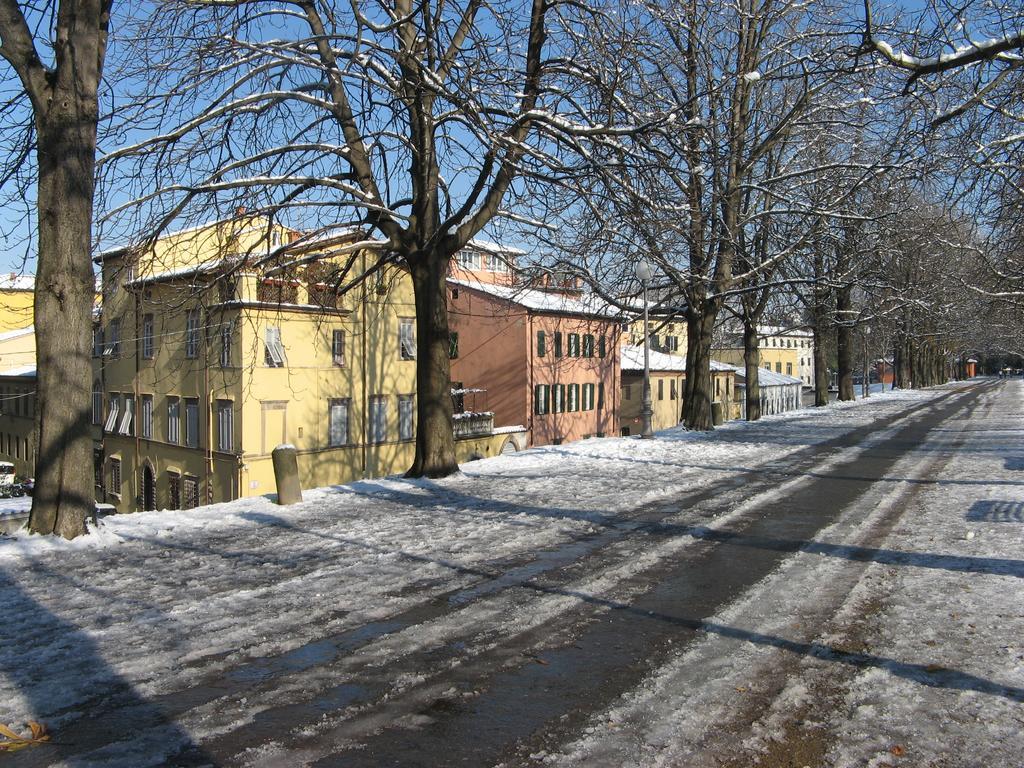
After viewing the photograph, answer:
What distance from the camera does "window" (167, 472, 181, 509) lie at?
35375mm

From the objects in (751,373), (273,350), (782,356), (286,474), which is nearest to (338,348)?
(273,350)

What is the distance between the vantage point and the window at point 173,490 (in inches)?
1393

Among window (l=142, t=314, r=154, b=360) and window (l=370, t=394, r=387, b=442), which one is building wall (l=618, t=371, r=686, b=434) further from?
window (l=142, t=314, r=154, b=360)

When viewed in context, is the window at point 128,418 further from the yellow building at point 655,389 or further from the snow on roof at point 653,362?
the snow on roof at point 653,362

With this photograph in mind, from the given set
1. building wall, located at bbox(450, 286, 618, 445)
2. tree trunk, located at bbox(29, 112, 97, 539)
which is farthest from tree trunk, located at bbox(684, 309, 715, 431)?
building wall, located at bbox(450, 286, 618, 445)

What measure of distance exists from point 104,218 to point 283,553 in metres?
5.84

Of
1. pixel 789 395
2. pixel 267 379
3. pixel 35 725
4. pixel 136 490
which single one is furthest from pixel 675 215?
pixel 789 395

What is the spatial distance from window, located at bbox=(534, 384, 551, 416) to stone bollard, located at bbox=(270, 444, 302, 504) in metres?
34.9

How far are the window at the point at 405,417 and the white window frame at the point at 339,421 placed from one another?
3353 millimetres

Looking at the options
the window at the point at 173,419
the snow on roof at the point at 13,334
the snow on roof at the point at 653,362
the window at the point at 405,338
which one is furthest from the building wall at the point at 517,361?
the snow on roof at the point at 13,334

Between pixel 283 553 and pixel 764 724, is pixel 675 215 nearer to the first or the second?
pixel 283 553

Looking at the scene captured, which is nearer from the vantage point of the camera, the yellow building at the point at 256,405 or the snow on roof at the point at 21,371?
the yellow building at the point at 256,405

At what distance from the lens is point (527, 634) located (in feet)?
16.7

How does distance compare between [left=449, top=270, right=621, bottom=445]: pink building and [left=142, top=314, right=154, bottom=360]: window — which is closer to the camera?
[left=142, top=314, right=154, bottom=360]: window
